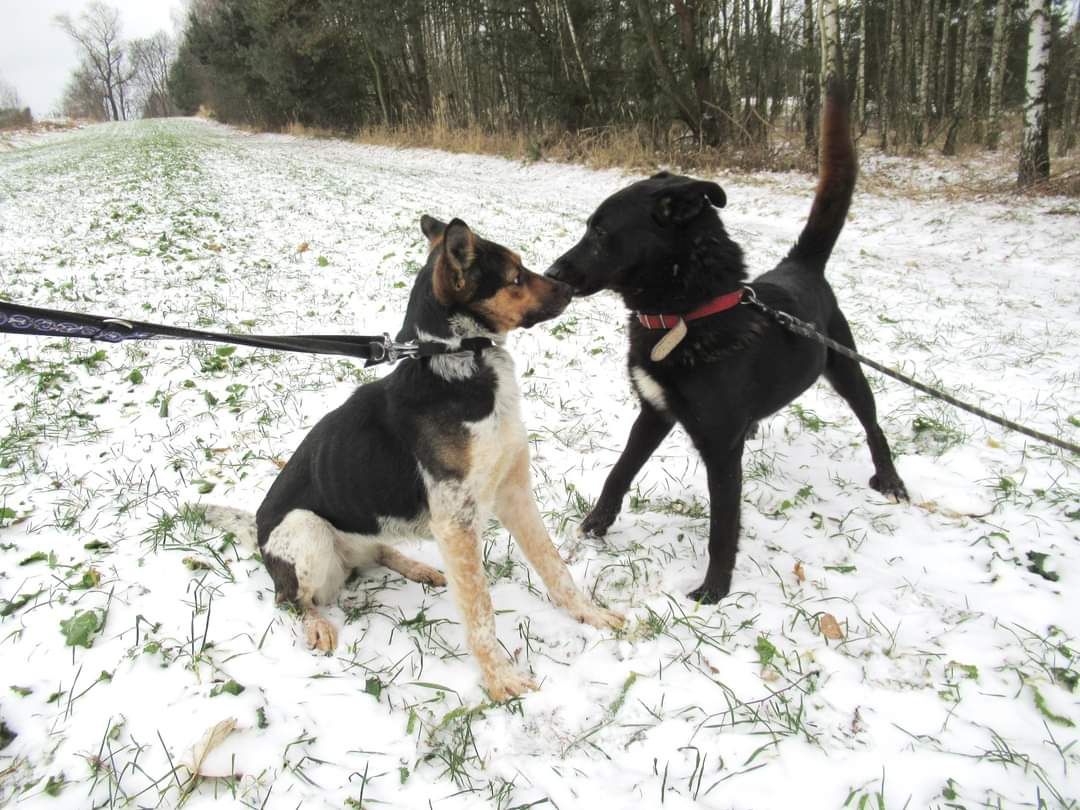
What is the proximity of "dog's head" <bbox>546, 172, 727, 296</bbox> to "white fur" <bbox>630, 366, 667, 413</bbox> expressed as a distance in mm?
448

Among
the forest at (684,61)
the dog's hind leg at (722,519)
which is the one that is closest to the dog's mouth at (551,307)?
the dog's hind leg at (722,519)

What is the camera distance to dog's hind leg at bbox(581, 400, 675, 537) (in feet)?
11.0

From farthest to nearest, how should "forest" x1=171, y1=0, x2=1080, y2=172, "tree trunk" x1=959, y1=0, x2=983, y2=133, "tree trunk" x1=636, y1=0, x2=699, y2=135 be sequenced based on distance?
1. "tree trunk" x1=959, y1=0, x2=983, y2=133
2. "forest" x1=171, y1=0, x2=1080, y2=172
3. "tree trunk" x1=636, y1=0, x2=699, y2=135

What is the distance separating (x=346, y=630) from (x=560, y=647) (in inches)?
40.3

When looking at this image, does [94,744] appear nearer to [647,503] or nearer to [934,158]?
[647,503]

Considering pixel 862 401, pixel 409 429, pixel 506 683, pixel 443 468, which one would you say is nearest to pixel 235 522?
pixel 409 429

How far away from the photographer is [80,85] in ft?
350

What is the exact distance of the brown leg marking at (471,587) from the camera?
2543 mm

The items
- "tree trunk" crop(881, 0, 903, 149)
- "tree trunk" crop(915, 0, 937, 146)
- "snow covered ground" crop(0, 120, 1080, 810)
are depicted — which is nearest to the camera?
"snow covered ground" crop(0, 120, 1080, 810)

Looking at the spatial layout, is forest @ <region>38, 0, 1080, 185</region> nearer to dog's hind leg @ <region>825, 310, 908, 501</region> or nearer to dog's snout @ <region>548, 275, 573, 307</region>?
dog's hind leg @ <region>825, 310, 908, 501</region>

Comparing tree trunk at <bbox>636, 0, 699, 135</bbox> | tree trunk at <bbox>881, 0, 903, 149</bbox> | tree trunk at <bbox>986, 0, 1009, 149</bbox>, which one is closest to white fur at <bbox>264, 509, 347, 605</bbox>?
tree trunk at <bbox>636, 0, 699, 135</bbox>

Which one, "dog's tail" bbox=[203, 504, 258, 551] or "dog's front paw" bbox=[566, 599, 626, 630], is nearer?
"dog's front paw" bbox=[566, 599, 626, 630]

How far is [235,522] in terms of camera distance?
327 centimetres

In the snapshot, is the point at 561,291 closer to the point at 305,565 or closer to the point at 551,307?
the point at 551,307
